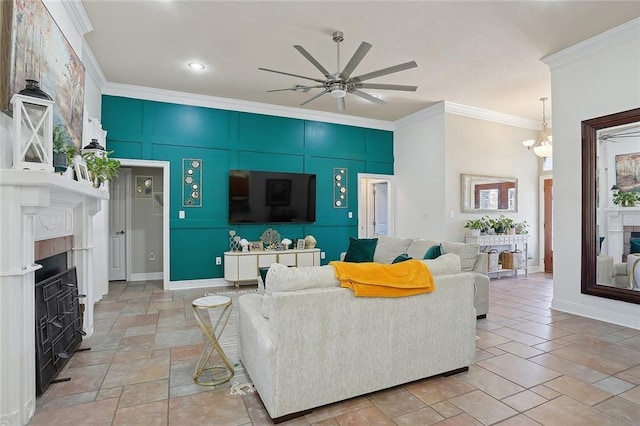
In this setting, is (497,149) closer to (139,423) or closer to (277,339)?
(277,339)

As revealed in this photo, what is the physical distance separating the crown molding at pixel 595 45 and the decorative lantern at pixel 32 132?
5315 mm

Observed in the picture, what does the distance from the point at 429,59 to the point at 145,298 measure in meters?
5.15

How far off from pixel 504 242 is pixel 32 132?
693cm

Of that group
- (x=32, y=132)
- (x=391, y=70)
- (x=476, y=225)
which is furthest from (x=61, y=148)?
(x=476, y=225)

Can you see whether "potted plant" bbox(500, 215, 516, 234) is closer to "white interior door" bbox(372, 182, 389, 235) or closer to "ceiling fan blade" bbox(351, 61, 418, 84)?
"white interior door" bbox(372, 182, 389, 235)

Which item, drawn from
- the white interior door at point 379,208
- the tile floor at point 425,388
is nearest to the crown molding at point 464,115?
the white interior door at point 379,208

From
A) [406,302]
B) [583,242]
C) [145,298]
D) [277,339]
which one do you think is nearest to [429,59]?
[583,242]

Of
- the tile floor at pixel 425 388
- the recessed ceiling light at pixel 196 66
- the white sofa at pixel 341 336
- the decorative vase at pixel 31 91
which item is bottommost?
the tile floor at pixel 425 388

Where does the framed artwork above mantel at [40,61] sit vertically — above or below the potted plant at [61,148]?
above

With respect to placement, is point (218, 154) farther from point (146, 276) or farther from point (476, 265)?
point (476, 265)

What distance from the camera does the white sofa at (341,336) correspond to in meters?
1.96

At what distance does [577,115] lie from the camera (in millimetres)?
4195

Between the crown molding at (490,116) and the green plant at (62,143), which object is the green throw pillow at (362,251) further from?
the green plant at (62,143)

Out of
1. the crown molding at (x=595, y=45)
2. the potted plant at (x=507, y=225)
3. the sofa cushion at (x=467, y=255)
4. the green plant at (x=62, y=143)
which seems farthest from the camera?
the potted plant at (x=507, y=225)
